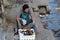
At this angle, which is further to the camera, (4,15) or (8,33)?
(4,15)

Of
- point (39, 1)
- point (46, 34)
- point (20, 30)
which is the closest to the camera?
point (20, 30)

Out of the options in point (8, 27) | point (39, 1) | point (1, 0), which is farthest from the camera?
point (39, 1)

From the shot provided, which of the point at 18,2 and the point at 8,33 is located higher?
the point at 18,2

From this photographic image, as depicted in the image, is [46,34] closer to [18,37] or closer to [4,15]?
[18,37]

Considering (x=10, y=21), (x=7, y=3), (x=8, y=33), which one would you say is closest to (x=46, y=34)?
(x=8, y=33)

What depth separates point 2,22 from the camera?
6.95 metres

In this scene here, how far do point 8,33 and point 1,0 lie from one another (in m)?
2.17

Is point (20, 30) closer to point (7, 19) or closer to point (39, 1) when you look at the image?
point (7, 19)

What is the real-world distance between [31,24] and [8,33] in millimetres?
777

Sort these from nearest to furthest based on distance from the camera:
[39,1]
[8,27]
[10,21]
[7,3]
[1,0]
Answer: [8,27], [10,21], [1,0], [7,3], [39,1]

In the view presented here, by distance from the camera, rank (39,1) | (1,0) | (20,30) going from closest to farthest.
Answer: (20,30) → (1,0) → (39,1)

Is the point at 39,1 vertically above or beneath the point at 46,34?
above

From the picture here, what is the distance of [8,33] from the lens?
6.28 m

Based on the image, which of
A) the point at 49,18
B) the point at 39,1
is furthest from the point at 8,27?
the point at 39,1
